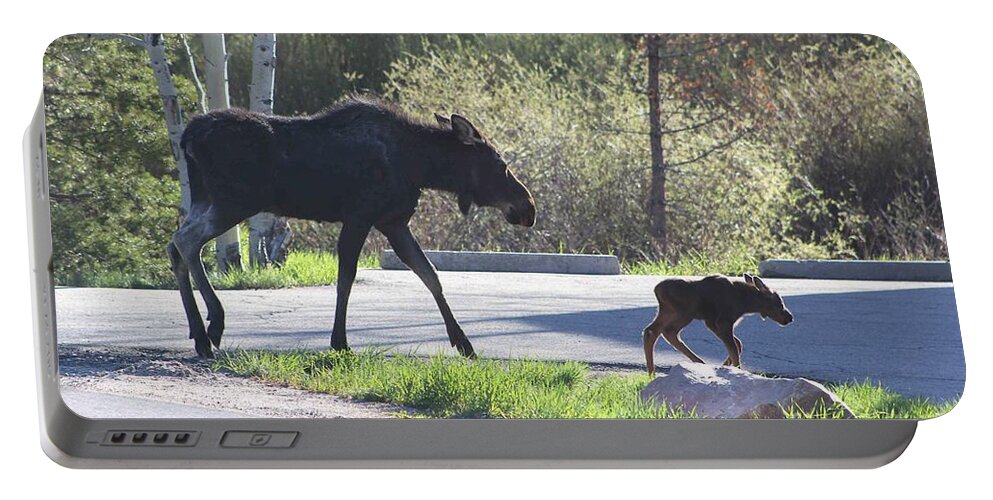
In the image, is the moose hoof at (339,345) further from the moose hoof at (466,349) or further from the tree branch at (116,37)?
the tree branch at (116,37)

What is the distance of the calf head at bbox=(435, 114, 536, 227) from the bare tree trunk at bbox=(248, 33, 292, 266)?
1.90 ft

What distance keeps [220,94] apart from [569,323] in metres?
1.37

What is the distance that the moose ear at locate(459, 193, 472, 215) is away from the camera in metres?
5.48

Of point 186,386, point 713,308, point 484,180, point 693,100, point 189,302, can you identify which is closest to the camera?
point 186,386

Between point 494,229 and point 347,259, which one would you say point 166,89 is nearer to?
point 347,259

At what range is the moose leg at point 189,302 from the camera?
5.21 metres

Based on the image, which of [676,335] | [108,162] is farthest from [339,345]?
[676,335]

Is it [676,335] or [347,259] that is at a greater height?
[347,259]

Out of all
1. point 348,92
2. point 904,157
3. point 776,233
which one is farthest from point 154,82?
point 904,157

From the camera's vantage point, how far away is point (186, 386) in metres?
5.14

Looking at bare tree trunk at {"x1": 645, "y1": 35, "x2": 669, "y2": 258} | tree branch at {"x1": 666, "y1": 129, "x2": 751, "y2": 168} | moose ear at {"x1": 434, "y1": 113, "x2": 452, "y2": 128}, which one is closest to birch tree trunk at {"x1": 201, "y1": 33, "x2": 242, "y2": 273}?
moose ear at {"x1": 434, "y1": 113, "x2": 452, "y2": 128}

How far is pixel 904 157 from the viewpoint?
Answer: 5590 mm

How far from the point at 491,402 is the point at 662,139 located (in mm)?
1147

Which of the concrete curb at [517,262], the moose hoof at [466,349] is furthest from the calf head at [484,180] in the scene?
the moose hoof at [466,349]
